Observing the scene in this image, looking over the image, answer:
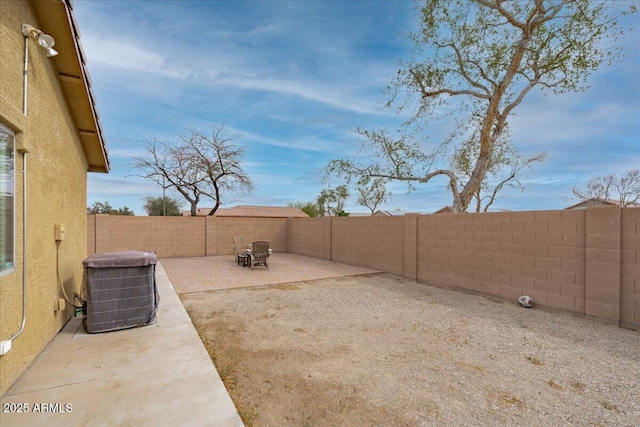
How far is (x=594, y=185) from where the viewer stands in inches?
817

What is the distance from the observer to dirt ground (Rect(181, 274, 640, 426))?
8.46ft

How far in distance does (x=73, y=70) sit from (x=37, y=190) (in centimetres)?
174

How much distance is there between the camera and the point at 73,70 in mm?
3838

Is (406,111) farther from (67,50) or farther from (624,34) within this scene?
(67,50)

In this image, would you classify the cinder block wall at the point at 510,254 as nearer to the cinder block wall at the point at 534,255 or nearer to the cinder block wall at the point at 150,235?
the cinder block wall at the point at 534,255

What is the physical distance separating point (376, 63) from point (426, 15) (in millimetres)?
2447

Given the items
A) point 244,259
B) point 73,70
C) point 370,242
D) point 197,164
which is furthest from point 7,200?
point 197,164

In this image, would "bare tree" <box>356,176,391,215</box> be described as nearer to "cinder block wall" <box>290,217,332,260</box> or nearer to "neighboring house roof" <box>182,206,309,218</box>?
"neighboring house roof" <box>182,206,309,218</box>

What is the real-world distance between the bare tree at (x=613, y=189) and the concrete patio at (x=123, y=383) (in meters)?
22.4

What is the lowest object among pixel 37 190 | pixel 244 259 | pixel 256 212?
pixel 244 259

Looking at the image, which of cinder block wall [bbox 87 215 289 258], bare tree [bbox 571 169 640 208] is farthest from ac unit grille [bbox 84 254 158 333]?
bare tree [bbox 571 169 640 208]

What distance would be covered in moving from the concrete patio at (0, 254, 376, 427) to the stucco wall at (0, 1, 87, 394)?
22 centimetres

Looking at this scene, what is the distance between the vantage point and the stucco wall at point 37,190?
2473 millimetres

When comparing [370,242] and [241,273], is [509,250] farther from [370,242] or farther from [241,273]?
[241,273]
